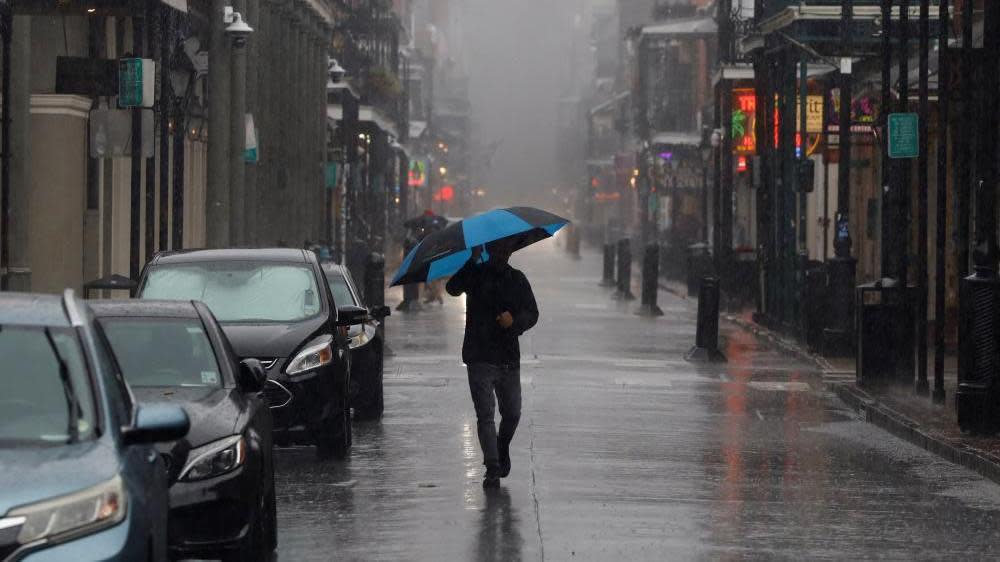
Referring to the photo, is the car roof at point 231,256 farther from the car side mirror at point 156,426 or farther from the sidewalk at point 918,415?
the car side mirror at point 156,426

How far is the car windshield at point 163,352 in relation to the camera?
452 inches

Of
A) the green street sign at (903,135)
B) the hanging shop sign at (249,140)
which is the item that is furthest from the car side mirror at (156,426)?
the hanging shop sign at (249,140)

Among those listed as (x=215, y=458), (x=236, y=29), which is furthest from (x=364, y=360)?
(x=236, y=29)

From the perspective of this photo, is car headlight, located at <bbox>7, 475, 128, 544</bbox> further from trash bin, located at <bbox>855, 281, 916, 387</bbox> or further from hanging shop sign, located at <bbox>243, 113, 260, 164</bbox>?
hanging shop sign, located at <bbox>243, 113, 260, 164</bbox>

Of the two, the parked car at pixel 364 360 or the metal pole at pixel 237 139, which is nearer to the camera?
the parked car at pixel 364 360

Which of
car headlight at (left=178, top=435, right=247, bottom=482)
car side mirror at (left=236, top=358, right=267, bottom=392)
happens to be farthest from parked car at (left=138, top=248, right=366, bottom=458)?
car headlight at (left=178, top=435, right=247, bottom=482)

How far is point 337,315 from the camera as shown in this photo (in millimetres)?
16500

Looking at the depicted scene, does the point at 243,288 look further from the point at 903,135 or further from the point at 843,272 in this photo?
the point at 843,272

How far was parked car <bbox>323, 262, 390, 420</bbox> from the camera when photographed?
19047 mm

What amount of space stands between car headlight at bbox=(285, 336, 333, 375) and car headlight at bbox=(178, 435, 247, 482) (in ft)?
17.1

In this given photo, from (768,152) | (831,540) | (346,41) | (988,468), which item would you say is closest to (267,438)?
(831,540)

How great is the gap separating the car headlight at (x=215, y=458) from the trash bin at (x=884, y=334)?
13.3 meters

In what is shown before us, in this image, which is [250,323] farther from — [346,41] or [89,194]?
[346,41]

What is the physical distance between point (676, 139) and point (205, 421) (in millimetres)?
74342
